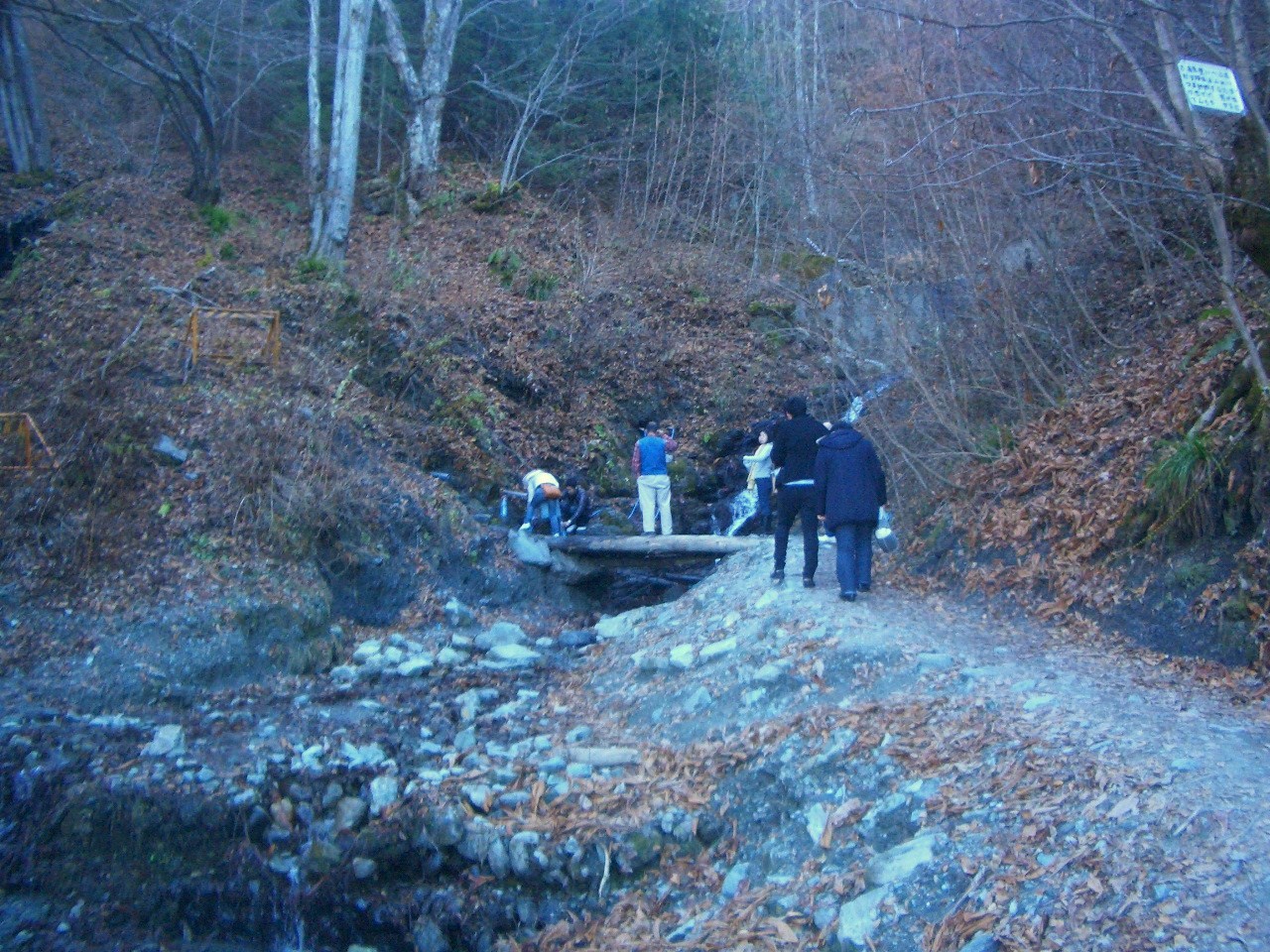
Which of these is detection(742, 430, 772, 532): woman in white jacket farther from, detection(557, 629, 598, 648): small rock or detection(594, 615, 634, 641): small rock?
detection(557, 629, 598, 648): small rock

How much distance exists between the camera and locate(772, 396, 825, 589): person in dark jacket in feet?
32.5

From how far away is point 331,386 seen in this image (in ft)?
48.5

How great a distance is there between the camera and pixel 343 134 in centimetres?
2000

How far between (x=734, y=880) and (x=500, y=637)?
5.77 metres

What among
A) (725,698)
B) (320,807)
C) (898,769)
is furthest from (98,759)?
(898,769)

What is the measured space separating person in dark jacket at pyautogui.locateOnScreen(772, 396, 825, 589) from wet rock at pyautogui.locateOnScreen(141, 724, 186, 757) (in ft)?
18.2

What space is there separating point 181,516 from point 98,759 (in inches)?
143

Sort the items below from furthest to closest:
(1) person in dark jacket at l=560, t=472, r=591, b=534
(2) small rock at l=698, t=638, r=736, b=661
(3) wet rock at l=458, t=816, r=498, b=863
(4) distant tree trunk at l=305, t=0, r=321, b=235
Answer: (4) distant tree trunk at l=305, t=0, r=321, b=235, (1) person in dark jacket at l=560, t=472, r=591, b=534, (2) small rock at l=698, t=638, r=736, b=661, (3) wet rock at l=458, t=816, r=498, b=863

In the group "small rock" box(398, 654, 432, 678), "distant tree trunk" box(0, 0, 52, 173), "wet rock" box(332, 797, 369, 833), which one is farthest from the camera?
"distant tree trunk" box(0, 0, 52, 173)

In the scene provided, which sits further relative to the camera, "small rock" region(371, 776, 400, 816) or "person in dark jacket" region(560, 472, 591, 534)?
"person in dark jacket" region(560, 472, 591, 534)

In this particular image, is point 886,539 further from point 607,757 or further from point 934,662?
point 607,757

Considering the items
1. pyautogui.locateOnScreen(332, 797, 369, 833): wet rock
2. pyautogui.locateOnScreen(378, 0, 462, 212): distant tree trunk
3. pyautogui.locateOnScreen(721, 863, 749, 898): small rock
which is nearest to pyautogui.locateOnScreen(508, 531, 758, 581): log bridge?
pyautogui.locateOnScreen(332, 797, 369, 833): wet rock

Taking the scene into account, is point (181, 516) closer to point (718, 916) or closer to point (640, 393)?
point (718, 916)

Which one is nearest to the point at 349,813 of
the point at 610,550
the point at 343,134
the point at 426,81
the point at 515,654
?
the point at 515,654
